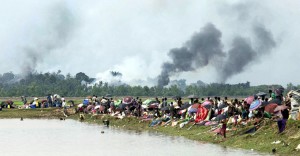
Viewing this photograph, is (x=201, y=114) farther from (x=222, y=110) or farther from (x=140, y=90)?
(x=140, y=90)

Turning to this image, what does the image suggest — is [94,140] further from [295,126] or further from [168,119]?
[295,126]

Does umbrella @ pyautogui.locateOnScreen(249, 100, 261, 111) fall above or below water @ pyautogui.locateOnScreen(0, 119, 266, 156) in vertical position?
above

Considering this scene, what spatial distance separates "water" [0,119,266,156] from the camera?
34.1m

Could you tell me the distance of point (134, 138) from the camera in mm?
43250

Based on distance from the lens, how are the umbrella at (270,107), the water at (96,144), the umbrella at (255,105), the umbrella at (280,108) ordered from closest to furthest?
the umbrella at (280,108), the water at (96,144), the umbrella at (270,107), the umbrella at (255,105)

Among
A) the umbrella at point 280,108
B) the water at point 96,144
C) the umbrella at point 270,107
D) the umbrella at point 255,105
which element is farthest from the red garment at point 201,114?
the umbrella at point 280,108

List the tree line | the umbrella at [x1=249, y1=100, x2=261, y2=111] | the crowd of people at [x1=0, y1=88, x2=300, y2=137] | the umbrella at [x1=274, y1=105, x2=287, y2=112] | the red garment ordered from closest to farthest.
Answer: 1. the umbrella at [x1=274, y1=105, x2=287, y2=112]
2. the crowd of people at [x1=0, y1=88, x2=300, y2=137]
3. the umbrella at [x1=249, y1=100, x2=261, y2=111]
4. the red garment
5. the tree line

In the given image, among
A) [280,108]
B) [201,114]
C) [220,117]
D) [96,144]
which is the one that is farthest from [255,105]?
[96,144]

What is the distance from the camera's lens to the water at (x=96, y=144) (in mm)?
34125

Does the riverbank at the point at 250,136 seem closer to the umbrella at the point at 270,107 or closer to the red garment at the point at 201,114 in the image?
the red garment at the point at 201,114

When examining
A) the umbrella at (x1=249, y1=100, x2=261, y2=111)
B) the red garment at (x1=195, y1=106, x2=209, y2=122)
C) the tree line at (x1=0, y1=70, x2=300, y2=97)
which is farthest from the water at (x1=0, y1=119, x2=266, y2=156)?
the tree line at (x1=0, y1=70, x2=300, y2=97)

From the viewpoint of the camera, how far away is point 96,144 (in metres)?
40.1

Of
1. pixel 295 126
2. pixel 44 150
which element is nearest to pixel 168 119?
pixel 44 150

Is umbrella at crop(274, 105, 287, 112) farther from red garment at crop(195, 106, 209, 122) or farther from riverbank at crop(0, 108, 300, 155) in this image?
red garment at crop(195, 106, 209, 122)
